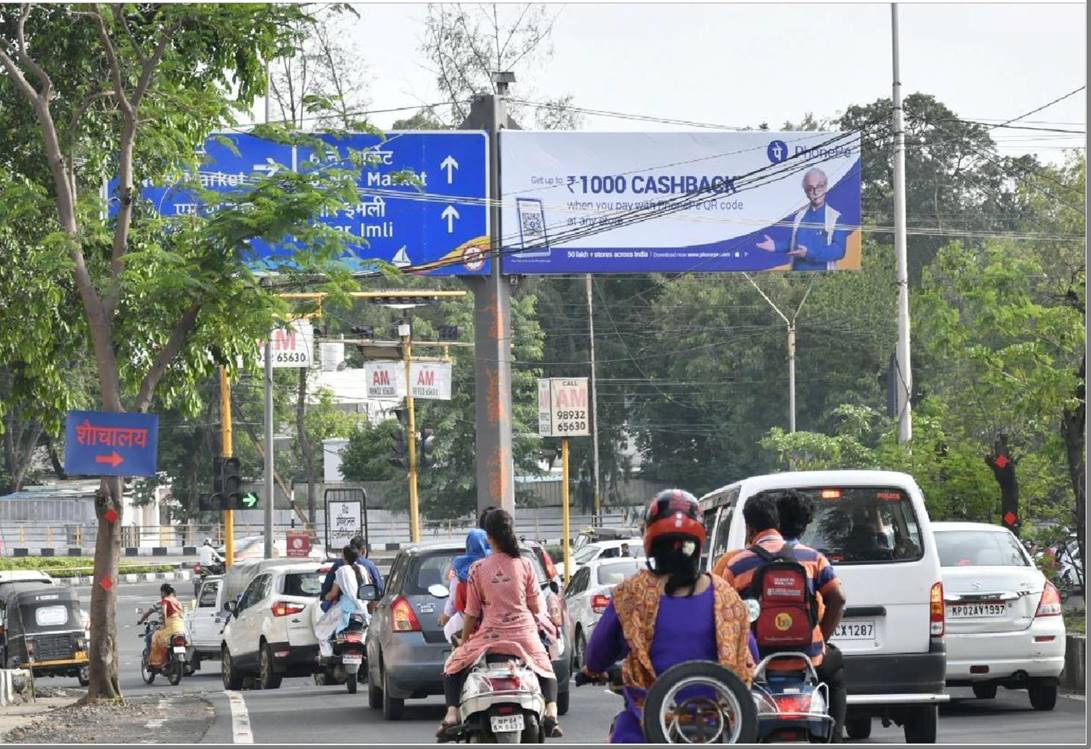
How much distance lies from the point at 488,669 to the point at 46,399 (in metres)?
10.5

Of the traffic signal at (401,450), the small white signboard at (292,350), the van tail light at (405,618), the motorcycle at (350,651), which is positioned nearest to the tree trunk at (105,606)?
the motorcycle at (350,651)

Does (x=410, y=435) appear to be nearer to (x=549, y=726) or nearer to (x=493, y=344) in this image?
(x=493, y=344)

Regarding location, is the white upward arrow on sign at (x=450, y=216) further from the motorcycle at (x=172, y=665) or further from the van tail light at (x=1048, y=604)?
the van tail light at (x=1048, y=604)

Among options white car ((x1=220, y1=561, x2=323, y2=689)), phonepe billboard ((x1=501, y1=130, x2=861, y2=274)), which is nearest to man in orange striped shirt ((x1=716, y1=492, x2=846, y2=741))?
white car ((x1=220, y1=561, x2=323, y2=689))

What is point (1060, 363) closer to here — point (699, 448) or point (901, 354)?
point (901, 354)

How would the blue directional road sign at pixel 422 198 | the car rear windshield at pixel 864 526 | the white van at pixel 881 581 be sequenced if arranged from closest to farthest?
the white van at pixel 881 581
the car rear windshield at pixel 864 526
the blue directional road sign at pixel 422 198

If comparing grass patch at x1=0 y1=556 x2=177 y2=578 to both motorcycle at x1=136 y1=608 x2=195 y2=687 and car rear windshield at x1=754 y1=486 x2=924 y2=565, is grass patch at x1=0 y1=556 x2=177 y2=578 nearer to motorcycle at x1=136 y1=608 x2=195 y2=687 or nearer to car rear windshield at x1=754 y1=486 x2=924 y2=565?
motorcycle at x1=136 y1=608 x2=195 y2=687

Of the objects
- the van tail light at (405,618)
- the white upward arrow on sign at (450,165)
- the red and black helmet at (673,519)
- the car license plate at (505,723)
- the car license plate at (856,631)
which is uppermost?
the white upward arrow on sign at (450,165)

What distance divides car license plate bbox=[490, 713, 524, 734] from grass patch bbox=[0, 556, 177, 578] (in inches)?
1824

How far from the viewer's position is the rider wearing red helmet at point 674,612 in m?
7.08

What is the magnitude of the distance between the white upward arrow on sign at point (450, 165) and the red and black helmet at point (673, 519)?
26.0 meters

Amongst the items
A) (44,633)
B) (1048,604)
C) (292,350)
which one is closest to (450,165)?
(292,350)

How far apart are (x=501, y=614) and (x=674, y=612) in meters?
3.89

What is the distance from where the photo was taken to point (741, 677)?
7.01 meters
